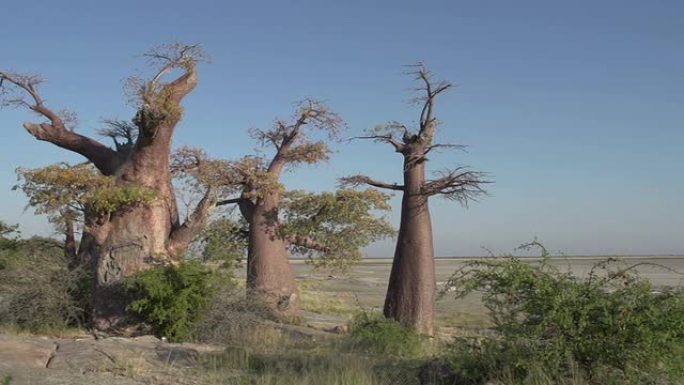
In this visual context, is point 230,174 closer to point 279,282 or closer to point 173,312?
point 279,282

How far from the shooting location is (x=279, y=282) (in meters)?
21.4

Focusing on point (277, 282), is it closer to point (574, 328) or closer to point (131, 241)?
point (131, 241)

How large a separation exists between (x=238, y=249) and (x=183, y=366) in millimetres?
13073

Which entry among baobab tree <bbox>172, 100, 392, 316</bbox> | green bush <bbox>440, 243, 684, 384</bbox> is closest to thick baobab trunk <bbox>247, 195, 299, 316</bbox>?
baobab tree <bbox>172, 100, 392, 316</bbox>

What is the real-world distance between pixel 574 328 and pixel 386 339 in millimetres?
6427

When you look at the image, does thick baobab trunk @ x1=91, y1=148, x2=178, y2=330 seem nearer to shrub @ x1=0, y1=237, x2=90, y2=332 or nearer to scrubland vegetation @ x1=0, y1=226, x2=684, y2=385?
shrub @ x1=0, y1=237, x2=90, y2=332

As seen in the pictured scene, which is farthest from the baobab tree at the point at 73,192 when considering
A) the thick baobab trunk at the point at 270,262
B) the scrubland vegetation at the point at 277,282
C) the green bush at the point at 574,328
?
the green bush at the point at 574,328

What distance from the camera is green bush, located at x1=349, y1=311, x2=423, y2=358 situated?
14.0m

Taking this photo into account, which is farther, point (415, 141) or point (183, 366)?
point (415, 141)

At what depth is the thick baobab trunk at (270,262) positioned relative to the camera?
21.1 metres

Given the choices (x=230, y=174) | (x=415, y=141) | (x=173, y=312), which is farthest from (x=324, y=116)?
(x=173, y=312)

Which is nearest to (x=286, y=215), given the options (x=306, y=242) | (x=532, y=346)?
(x=306, y=242)

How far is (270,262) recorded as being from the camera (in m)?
21.5

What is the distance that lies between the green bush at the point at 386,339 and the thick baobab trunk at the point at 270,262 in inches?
230
